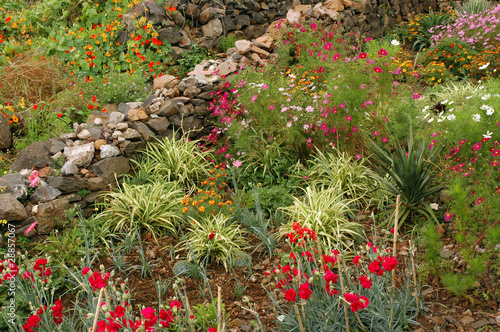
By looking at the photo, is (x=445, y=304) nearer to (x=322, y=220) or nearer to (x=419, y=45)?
(x=322, y=220)

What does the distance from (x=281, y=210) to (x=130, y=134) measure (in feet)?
6.03

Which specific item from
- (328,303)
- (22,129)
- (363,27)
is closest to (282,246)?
(328,303)

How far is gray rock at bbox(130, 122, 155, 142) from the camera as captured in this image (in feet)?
15.0

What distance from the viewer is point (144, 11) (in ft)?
21.0

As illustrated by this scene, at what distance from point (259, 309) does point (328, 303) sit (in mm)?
611

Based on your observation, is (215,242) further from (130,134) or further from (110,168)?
(130,134)

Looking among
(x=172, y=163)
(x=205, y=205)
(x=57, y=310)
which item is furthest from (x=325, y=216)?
(x=57, y=310)

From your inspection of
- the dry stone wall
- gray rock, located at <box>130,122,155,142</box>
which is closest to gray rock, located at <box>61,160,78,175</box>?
the dry stone wall

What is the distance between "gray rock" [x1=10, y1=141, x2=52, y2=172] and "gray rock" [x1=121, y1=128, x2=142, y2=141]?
2.58 ft

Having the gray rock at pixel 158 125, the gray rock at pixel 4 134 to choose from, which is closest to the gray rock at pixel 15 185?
the gray rock at pixel 4 134

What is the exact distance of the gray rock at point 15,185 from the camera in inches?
138

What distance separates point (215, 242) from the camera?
3393mm

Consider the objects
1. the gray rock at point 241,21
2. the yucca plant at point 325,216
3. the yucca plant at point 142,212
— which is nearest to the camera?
the yucca plant at point 325,216

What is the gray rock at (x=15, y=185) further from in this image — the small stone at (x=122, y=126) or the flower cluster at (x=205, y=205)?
the flower cluster at (x=205, y=205)
